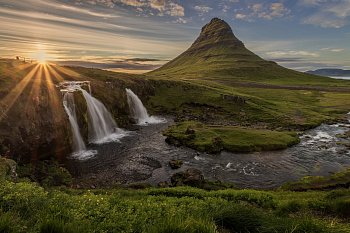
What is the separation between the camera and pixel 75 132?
53438mm

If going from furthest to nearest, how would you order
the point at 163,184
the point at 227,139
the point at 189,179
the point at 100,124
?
1. the point at 100,124
2. the point at 227,139
3. the point at 163,184
4. the point at 189,179

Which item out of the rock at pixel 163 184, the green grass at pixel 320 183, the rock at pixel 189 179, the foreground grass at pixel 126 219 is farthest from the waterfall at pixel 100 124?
the foreground grass at pixel 126 219

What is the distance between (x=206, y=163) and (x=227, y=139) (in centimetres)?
1391

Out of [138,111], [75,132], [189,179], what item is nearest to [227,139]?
[189,179]

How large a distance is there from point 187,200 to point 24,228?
14086 millimetres

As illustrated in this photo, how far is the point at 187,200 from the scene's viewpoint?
22078 millimetres

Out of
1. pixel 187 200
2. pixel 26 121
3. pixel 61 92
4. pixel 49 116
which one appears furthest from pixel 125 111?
pixel 187 200

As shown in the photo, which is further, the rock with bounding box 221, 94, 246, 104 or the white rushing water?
the rock with bounding box 221, 94, 246, 104

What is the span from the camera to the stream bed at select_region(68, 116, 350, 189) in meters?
40.3

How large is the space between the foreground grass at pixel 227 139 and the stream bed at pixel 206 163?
1946 millimetres

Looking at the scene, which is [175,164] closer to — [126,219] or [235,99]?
[126,219]

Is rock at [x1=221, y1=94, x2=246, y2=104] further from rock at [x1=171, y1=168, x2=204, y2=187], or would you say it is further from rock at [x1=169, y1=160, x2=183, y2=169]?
rock at [x1=171, y1=168, x2=204, y2=187]

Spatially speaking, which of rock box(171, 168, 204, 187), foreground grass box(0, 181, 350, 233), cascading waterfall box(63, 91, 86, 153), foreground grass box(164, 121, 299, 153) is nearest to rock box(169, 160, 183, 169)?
rock box(171, 168, 204, 187)

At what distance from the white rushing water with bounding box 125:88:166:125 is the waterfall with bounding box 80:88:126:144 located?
1335 cm
